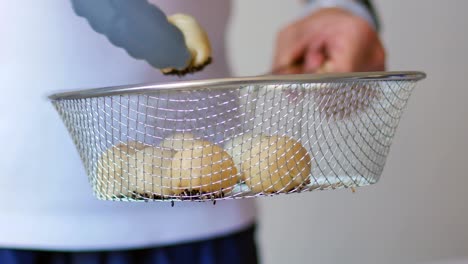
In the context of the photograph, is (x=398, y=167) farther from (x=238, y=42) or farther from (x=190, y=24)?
(x=190, y=24)

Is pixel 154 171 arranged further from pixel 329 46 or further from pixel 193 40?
pixel 329 46

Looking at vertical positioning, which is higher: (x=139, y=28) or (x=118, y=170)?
(x=139, y=28)

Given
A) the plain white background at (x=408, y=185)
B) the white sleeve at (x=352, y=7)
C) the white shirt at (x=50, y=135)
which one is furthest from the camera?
the plain white background at (x=408, y=185)

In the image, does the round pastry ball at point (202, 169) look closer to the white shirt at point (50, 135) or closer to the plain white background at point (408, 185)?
the white shirt at point (50, 135)

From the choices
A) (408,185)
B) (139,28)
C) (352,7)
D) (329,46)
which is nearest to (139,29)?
(139,28)

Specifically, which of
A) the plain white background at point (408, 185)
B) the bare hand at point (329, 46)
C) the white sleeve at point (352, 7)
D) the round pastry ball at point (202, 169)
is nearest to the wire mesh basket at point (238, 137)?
the round pastry ball at point (202, 169)

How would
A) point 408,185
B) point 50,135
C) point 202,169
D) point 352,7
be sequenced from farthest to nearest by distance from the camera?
point 408,185 < point 352,7 < point 50,135 < point 202,169

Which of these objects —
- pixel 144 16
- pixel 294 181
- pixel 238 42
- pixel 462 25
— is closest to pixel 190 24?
pixel 144 16
